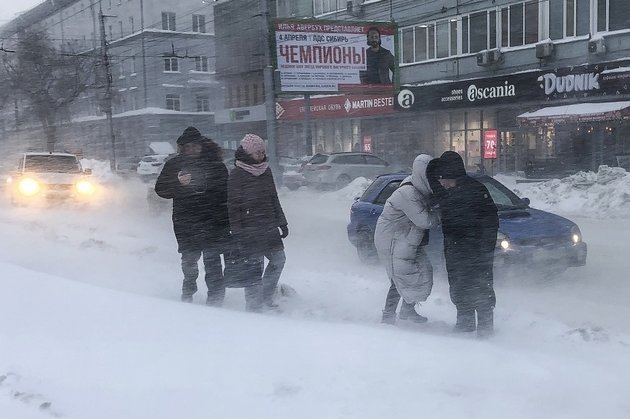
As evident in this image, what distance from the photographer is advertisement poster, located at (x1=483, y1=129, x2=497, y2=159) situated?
2608cm

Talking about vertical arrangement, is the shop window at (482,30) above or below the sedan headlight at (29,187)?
above

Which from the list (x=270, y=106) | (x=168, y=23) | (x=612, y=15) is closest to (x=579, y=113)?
(x=612, y=15)

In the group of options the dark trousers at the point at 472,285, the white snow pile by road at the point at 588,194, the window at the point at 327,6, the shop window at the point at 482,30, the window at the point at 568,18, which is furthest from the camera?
the window at the point at 327,6

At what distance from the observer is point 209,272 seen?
233 inches

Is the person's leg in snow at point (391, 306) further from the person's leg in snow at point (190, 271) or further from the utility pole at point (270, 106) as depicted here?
the utility pole at point (270, 106)

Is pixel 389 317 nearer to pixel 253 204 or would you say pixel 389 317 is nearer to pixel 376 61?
pixel 253 204

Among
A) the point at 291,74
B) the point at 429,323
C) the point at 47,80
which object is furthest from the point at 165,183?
the point at 47,80

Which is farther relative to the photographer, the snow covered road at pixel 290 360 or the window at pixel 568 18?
the window at pixel 568 18

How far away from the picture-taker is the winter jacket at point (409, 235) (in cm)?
510

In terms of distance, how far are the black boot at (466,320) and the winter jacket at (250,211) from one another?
1629mm

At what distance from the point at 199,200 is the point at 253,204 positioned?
61 cm

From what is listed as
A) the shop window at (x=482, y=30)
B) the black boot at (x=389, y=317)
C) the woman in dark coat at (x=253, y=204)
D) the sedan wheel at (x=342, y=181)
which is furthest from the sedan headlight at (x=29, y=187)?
the shop window at (x=482, y=30)

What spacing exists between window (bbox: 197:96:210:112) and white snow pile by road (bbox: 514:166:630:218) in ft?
138

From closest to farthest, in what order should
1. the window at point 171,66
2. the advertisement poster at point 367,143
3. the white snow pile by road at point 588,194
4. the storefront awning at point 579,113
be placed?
the white snow pile by road at point 588,194, the storefront awning at point 579,113, the advertisement poster at point 367,143, the window at point 171,66
